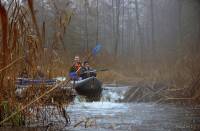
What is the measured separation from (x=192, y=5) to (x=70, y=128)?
12.8 metres

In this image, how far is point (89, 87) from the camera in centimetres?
755

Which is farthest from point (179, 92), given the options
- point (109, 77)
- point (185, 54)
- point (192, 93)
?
point (109, 77)

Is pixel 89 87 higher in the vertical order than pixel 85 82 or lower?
lower

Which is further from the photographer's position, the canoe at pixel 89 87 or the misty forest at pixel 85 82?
the canoe at pixel 89 87

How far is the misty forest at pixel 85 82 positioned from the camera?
7.12 ft

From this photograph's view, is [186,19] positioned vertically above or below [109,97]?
above

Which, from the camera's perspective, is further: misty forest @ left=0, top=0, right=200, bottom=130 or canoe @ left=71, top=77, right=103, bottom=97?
canoe @ left=71, top=77, right=103, bottom=97

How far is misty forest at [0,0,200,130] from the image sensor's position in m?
2.17

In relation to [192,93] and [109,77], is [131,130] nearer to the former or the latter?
[192,93]

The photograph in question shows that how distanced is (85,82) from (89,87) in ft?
0.73

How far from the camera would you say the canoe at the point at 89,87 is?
7.47 metres

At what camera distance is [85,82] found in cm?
747

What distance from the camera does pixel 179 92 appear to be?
205 inches

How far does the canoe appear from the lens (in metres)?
7.47
